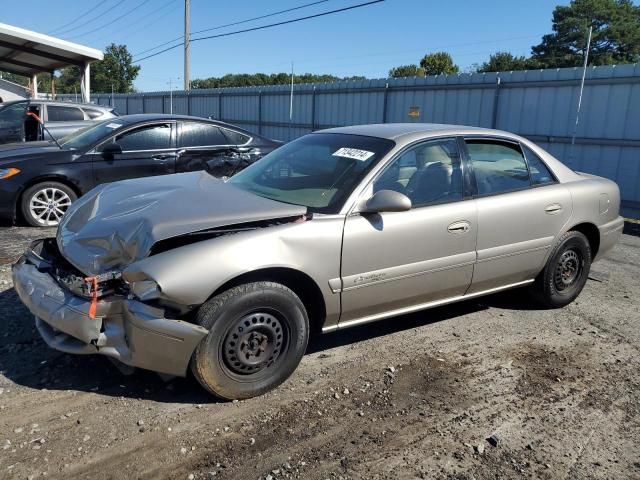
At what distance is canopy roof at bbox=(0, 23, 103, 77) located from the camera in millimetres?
13539

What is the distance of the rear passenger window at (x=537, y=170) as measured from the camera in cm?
463

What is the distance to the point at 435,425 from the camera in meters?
3.07

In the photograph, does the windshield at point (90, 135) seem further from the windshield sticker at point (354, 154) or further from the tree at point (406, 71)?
the tree at point (406, 71)

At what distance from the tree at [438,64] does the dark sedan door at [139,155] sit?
187 feet

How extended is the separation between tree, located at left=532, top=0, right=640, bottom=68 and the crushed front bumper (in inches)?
2126

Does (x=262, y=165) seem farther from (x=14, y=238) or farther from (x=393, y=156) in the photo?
(x=14, y=238)

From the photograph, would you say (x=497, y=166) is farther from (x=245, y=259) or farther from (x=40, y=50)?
(x=40, y=50)

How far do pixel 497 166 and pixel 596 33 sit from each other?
180 feet

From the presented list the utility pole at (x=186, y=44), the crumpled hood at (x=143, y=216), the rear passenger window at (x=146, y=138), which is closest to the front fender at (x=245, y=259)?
the crumpled hood at (x=143, y=216)

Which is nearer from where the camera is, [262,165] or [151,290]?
[151,290]

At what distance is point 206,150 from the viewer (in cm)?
771

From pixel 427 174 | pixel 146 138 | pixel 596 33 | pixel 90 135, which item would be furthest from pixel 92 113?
pixel 596 33

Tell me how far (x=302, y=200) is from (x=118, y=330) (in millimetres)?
1432

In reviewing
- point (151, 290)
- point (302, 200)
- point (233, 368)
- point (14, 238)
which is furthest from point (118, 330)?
point (14, 238)
